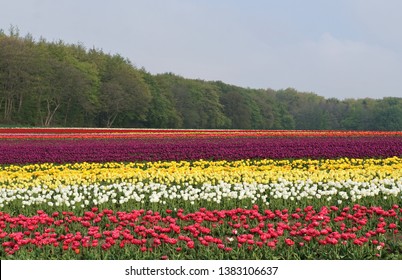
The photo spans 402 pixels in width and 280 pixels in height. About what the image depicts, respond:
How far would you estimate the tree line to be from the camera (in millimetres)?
62375

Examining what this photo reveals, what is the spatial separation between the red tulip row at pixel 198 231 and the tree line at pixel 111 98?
2188 inches

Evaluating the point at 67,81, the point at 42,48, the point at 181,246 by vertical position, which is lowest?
the point at 181,246

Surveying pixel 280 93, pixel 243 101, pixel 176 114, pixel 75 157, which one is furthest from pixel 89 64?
pixel 280 93

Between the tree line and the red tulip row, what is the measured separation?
55.6 meters

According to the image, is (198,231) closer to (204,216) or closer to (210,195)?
(204,216)

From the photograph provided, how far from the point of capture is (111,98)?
231 ft

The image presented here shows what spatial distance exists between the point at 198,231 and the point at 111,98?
213 feet

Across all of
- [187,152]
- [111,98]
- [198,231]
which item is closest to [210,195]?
[198,231]

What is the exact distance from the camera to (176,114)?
82625 millimetres

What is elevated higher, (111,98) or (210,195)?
(111,98)

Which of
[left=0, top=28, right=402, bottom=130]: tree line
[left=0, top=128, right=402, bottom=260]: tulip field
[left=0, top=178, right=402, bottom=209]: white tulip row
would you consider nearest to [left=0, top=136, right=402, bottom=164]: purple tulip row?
[left=0, top=128, right=402, bottom=260]: tulip field

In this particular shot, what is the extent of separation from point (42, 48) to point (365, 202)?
6460cm

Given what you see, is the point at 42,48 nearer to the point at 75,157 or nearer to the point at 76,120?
the point at 76,120

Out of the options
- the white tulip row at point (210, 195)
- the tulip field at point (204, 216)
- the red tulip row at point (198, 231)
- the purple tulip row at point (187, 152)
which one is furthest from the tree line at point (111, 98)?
the red tulip row at point (198, 231)
